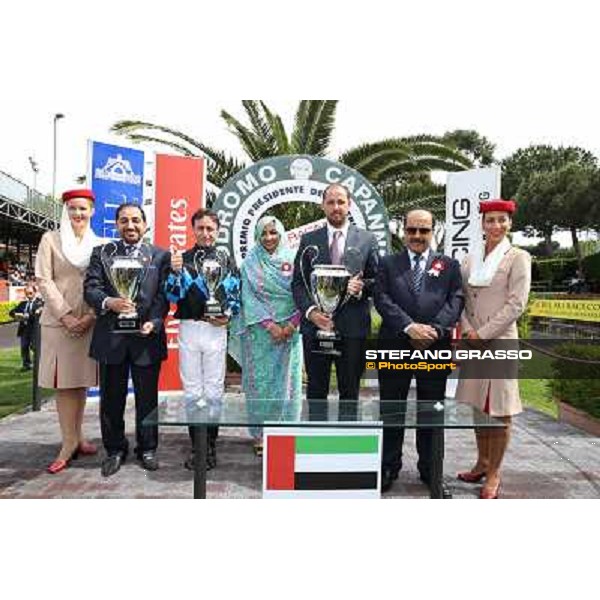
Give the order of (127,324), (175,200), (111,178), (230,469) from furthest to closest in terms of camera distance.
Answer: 1. (175,200)
2. (111,178)
3. (230,469)
4. (127,324)

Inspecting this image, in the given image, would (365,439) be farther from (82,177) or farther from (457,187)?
(82,177)

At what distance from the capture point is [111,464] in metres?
3.86

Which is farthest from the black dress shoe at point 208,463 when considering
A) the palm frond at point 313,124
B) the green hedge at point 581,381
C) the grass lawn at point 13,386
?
the palm frond at point 313,124

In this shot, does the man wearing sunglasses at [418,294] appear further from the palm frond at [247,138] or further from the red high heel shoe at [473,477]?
the palm frond at [247,138]

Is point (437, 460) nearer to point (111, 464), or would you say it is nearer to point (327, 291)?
point (327, 291)

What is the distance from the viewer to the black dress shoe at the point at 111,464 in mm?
3814

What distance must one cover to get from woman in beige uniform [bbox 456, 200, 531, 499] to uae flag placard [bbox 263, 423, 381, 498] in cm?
86

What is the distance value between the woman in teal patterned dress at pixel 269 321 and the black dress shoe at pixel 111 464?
32.9 inches

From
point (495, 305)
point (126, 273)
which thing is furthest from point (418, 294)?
point (126, 273)

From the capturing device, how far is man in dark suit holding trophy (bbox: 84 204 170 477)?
11.8ft

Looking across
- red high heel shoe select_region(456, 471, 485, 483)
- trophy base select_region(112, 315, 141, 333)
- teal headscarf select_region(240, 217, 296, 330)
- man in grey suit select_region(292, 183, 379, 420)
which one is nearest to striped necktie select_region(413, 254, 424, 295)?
man in grey suit select_region(292, 183, 379, 420)

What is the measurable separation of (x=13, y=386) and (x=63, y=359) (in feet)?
12.5

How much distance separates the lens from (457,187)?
457 centimetres

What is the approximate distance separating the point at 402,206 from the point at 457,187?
1050mm
